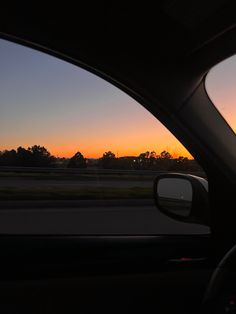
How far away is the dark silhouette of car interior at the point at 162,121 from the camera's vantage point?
7.29 feet

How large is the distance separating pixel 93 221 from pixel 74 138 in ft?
2.24

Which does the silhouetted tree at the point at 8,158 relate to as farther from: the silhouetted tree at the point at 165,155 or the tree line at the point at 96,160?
the silhouetted tree at the point at 165,155

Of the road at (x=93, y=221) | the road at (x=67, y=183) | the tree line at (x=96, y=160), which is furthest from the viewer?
the road at (x=93, y=221)

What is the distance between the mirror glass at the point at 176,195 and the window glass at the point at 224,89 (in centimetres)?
33

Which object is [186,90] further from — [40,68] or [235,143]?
[40,68]

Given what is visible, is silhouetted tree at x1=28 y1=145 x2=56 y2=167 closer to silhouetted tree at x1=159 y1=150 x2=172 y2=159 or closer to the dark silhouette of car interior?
the dark silhouette of car interior

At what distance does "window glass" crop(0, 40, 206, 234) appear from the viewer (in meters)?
2.39

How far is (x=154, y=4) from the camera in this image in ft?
7.23

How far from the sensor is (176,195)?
248 cm

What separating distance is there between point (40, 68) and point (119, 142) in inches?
18.4

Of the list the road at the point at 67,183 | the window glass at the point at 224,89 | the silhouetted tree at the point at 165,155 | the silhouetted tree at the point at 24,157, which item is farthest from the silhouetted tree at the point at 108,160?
the window glass at the point at 224,89

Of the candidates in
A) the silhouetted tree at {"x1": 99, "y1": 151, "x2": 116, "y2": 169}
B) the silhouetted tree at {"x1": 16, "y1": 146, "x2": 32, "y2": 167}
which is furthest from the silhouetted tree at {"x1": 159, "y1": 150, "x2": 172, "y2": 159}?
the silhouetted tree at {"x1": 16, "y1": 146, "x2": 32, "y2": 167}

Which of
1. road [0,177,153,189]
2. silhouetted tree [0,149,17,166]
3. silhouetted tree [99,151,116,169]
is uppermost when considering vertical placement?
silhouetted tree [0,149,17,166]

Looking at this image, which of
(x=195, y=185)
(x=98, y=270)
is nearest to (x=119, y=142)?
(x=195, y=185)
